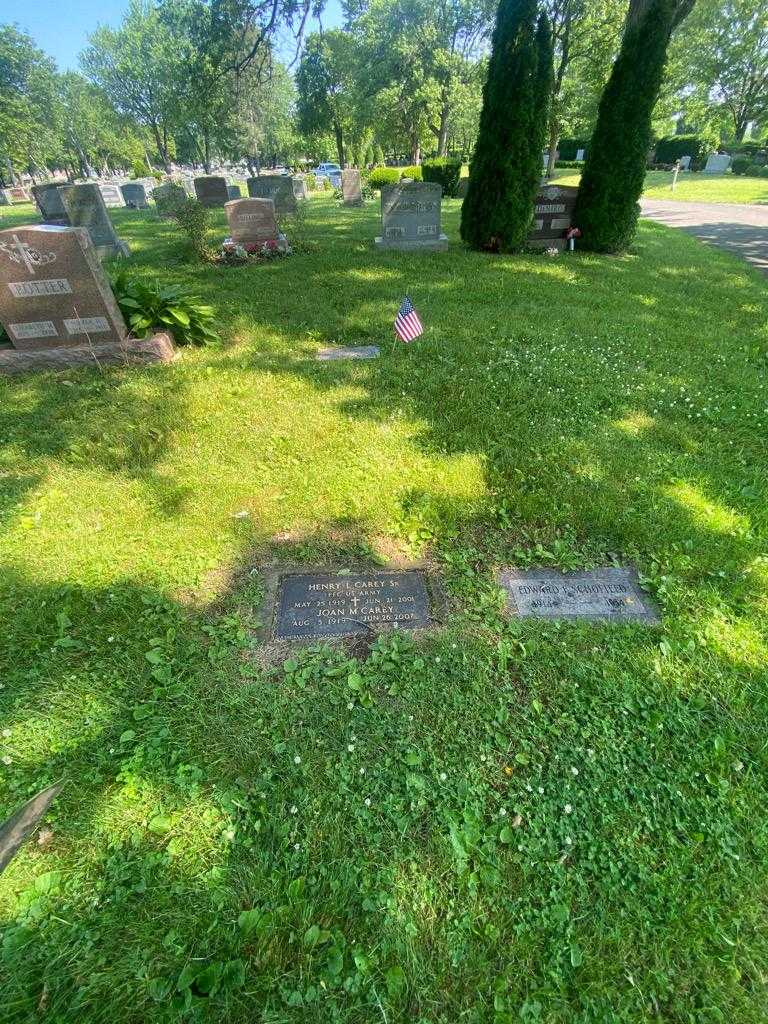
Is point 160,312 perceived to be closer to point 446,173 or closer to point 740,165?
point 446,173

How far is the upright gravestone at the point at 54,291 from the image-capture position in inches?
194

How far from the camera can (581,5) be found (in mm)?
19266

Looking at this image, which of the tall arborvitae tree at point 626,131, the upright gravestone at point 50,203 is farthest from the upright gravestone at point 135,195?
the tall arborvitae tree at point 626,131

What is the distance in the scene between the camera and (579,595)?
2799mm

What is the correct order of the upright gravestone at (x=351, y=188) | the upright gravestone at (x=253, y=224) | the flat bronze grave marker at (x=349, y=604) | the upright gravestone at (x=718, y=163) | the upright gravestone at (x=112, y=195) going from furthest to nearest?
the upright gravestone at (x=718, y=163)
the upright gravestone at (x=112, y=195)
the upright gravestone at (x=351, y=188)
the upright gravestone at (x=253, y=224)
the flat bronze grave marker at (x=349, y=604)

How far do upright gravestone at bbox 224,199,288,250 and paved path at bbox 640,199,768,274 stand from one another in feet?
33.2

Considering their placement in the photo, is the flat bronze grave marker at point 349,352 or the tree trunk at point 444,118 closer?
the flat bronze grave marker at point 349,352

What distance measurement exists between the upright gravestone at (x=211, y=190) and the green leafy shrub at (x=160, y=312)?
49.2ft

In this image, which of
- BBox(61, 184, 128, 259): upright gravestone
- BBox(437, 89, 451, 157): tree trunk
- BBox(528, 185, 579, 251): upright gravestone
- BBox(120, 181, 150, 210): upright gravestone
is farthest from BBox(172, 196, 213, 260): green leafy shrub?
BBox(437, 89, 451, 157): tree trunk

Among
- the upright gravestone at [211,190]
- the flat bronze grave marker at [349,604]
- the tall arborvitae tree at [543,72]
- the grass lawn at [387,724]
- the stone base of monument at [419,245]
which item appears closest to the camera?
the grass lawn at [387,724]

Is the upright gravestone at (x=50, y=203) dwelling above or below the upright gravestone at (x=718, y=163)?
above

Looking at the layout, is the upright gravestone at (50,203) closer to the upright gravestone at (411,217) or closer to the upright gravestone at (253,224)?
the upright gravestone at (253,224)

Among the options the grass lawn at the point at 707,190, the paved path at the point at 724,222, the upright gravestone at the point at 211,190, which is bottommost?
the grass lawn at the point at 707,190

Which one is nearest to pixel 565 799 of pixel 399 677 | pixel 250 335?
pixel 399 677
